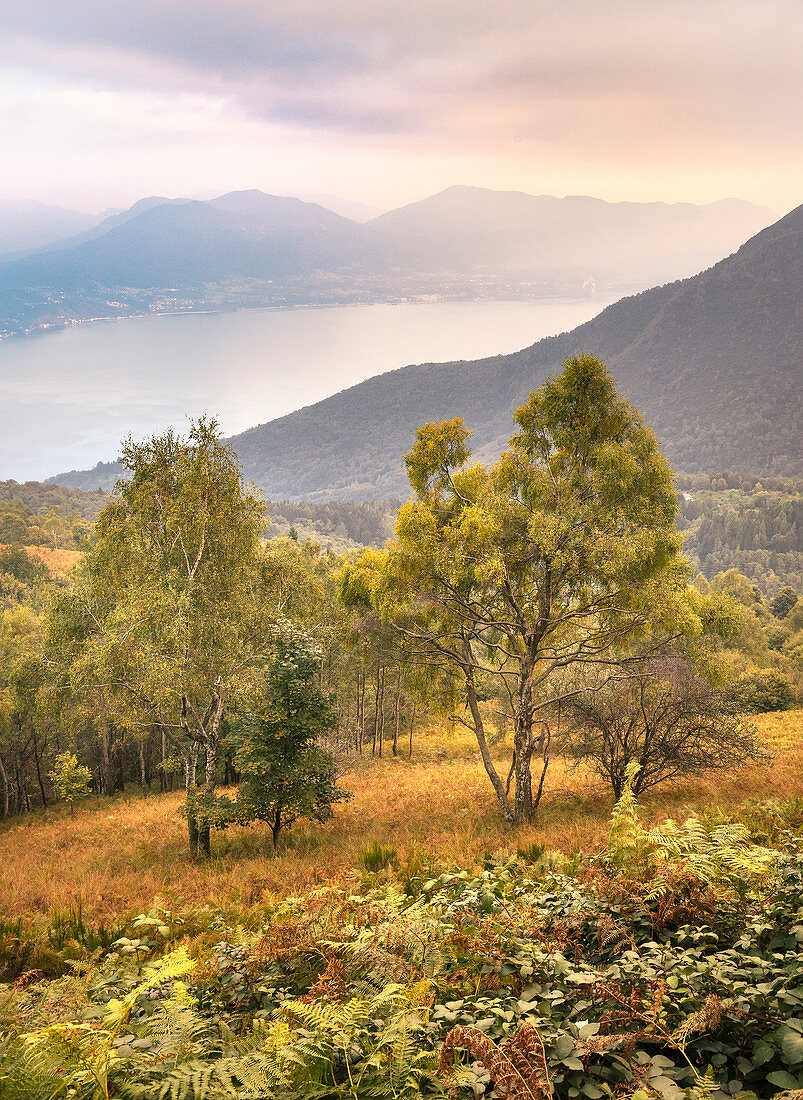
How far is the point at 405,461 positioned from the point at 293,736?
727 cm

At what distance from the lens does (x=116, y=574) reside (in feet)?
52.5

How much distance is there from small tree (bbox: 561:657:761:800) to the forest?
0.26ft

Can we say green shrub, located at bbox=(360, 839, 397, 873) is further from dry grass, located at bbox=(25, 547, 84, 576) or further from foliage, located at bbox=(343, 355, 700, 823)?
dry grass, located at bbox=(25, 547, 84, 576)

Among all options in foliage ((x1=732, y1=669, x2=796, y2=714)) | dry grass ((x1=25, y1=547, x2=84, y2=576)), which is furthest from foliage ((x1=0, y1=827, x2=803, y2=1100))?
dry grass ((x1=25, y1=547, x2=84, y2=576))

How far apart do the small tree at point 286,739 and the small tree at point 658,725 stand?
6.20 metres

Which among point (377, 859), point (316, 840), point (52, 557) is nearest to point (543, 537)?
point (377, 859)

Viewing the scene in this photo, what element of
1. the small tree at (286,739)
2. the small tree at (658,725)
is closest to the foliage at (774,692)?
the small tree at (658,725)

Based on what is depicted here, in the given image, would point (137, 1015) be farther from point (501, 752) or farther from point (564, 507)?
point (501, 752)

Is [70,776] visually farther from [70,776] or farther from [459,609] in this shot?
[459,609]

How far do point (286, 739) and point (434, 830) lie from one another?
4.33 meters

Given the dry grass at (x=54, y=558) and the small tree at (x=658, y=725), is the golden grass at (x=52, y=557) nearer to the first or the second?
Answer: the dry grass at (x=54, y=558)

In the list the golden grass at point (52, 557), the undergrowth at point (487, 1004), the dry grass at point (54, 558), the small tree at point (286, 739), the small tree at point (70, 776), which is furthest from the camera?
the dry grass at point (54, 558)

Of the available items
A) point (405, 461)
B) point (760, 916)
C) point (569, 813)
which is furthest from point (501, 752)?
point (760, 916)

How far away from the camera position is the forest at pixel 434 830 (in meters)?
2.82
